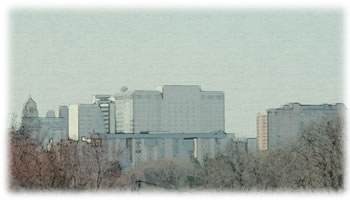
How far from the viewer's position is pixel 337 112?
6867 mm

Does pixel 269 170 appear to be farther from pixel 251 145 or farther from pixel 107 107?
pixel 107 107

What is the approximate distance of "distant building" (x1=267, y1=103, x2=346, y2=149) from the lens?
22.8 feet

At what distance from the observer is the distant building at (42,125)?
22.4 feet

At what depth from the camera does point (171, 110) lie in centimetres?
696

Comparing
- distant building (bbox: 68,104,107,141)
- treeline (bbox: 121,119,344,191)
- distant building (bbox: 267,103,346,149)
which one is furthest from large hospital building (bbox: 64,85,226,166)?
distant building (bbox: 267,103,346,149)

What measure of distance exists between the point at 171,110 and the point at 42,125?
2.45 ft

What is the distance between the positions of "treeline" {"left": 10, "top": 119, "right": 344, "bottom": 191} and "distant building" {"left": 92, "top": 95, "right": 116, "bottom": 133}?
23cm

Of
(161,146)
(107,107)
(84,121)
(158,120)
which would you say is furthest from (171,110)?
(84,121)

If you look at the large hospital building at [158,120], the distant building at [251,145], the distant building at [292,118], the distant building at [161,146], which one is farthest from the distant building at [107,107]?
the distant building at [292,118]

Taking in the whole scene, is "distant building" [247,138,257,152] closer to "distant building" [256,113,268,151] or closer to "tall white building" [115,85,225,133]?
"distant building" [256,113,268,151]

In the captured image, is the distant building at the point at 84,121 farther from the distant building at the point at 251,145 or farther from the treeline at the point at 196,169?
the distant building at the point at 251,145

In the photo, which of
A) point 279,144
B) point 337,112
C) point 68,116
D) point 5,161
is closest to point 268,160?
point 279,144

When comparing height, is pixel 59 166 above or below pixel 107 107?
below

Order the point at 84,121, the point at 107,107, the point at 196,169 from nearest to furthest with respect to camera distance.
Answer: the point at 107,107, the point at 84,121, the point at 196,169
